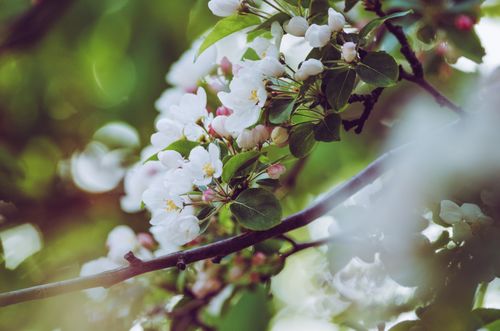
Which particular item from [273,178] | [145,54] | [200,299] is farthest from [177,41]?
[273,178]

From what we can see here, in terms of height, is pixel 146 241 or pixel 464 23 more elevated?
pixel 464 23

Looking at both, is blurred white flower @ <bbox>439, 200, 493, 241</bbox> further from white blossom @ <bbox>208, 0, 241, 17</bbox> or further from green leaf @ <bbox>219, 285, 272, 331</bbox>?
green leaf @ <bbox>219, 285, 272, 331</bbox>

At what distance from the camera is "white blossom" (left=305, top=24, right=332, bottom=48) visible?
707 millimetres

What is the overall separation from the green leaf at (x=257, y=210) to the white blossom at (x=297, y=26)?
200mm

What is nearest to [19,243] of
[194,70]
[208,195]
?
[194,70]

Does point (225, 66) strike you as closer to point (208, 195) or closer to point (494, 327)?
point (208, 195)

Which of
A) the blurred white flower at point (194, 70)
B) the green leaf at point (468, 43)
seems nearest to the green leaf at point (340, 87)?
the blurred white flower at point (194, 70)

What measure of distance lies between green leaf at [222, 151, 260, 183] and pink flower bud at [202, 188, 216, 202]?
0.08 ft

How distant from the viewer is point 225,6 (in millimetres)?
781

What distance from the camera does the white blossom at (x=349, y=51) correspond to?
2.30ft

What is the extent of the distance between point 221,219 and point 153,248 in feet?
0.53

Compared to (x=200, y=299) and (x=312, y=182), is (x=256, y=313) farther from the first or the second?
(x=312, y=182)

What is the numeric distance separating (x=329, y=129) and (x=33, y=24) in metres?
1.43

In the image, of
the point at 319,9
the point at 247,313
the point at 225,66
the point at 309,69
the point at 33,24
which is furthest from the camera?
the point at 33,24
